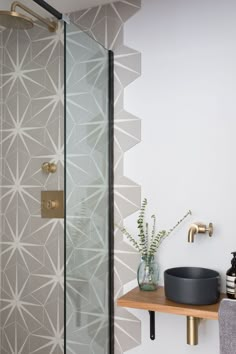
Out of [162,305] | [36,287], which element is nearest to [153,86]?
[162,305]

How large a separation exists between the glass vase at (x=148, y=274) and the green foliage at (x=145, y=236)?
0.03 meters

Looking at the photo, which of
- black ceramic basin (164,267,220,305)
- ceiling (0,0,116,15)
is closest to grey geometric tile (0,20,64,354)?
ceiling (0,0,116,15)

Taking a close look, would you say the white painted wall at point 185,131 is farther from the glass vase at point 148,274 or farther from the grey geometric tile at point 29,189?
the grey geometric tile at point 29,189

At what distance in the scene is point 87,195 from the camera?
70.1 inches

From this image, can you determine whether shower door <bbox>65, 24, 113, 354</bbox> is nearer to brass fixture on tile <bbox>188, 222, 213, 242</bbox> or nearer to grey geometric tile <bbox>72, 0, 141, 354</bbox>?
grey geometric tile <bbox>72, 0, 141, 354</bbox>

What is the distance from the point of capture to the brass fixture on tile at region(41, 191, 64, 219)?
216cm

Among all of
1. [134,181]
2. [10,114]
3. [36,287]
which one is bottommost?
[36,287]

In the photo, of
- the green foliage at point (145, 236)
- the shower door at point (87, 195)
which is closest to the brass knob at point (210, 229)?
the green foliage at point (145, 236)

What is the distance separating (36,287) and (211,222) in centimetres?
112

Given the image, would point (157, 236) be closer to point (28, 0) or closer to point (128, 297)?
point (128, 297)

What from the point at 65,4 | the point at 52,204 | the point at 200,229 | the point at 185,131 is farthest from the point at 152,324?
the point at 65,4

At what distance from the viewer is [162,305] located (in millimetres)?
1607

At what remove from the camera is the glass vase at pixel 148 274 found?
183 centimetres

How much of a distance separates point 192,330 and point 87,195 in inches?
30.0
